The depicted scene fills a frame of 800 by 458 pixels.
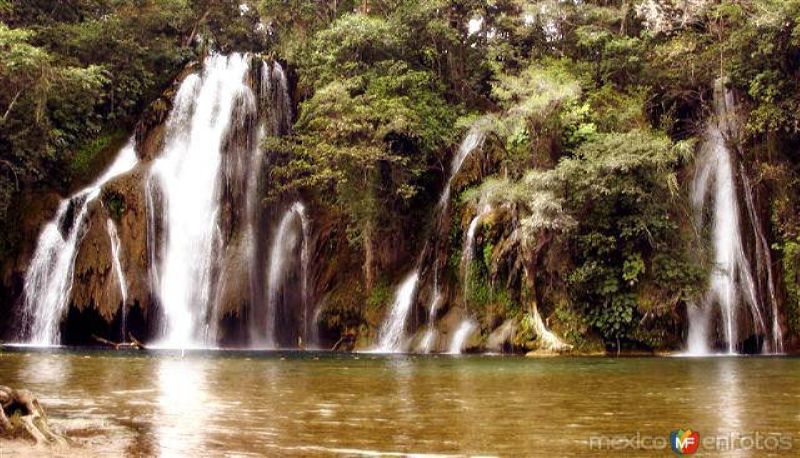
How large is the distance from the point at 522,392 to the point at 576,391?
0.68 m

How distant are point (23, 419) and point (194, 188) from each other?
67.7 feet

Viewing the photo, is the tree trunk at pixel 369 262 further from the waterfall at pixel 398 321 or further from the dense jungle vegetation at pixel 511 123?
the waterfall at pixel 398 321

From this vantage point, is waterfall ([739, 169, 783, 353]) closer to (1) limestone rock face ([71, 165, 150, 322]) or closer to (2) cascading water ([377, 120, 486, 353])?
(2) cascading water ([377, 120, 486, 353])

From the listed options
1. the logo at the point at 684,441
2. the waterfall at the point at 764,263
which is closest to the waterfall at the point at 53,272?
the waterfall at the point at 764,263

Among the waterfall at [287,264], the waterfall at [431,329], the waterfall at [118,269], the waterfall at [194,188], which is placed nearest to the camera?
the waterfall at [431,329]

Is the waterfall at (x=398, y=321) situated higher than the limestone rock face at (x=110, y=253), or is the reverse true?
the limestone rock face at (x=110, y=253)

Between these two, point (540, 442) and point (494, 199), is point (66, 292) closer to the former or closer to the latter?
point (494, 199)

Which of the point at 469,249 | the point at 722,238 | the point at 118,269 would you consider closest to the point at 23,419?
the point at 469,249

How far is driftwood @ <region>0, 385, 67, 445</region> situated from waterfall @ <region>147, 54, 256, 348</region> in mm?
17459

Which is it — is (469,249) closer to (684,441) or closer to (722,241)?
(722,241)

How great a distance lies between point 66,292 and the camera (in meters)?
22.8

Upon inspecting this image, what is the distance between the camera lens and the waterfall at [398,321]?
2128 cm

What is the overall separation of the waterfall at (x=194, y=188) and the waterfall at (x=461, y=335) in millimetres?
7451

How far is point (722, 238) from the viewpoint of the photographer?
2070 cm
